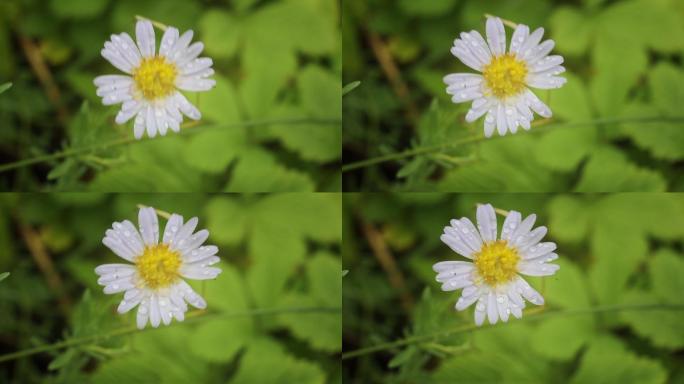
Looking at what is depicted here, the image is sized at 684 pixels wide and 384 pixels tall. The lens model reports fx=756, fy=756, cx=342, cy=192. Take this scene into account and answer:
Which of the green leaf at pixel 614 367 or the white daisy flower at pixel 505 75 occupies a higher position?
the white daisy flower at pixel 505 75

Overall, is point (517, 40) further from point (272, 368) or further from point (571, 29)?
point (272, 368)

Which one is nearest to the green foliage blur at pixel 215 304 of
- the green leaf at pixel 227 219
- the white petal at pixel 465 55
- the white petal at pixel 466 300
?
the green leaf at pixel 227 219

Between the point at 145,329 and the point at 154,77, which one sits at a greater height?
the point at 154,77

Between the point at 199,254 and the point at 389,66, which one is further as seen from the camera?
the point at 389,66

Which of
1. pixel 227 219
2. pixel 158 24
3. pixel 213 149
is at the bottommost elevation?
pixel 227 219

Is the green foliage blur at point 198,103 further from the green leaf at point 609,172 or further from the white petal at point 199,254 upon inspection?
the green leaf at point 609,172

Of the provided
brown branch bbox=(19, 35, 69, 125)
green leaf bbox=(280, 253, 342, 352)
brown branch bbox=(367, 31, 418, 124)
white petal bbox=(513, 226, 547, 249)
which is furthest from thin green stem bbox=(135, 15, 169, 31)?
white petal bbox=(513, 226, 547, 249)

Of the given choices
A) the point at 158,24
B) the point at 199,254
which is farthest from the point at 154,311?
the point at 158,24

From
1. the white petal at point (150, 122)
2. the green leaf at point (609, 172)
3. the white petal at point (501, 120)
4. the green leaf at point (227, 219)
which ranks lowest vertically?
the green leaf at point (227, 219)
